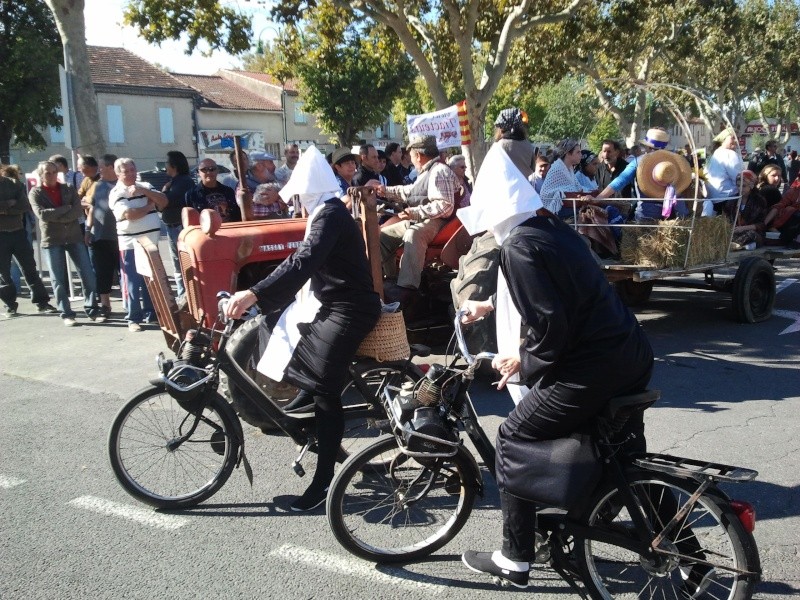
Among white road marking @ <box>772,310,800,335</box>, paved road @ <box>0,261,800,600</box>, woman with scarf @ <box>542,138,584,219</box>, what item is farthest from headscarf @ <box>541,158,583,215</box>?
white road marking @ <box>772,310,800,335</box>

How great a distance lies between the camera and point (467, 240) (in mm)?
7152

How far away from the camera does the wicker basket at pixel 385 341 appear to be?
451cm

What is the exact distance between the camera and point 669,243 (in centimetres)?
760

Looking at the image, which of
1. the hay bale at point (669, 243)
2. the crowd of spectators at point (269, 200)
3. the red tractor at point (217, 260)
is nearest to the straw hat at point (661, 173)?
the crowd of spectators at point (269, 200)

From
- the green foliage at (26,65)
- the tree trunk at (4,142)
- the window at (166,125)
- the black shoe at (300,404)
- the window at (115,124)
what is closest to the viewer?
the black shoe at (300,404)

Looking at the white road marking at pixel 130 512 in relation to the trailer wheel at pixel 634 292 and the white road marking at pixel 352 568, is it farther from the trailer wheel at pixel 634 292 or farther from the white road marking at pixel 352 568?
the trailer wheel at pixel 634 292

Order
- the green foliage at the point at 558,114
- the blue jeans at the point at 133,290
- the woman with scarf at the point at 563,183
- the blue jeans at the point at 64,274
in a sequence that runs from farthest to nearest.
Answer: the green foliage at the point at 558,114 < the blue jeans at the point at 64,274 < the blue jeans at the point at 133,290 < the woman with scarf at the point at 563,183

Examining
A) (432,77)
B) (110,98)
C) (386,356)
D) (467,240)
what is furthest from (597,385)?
(110,98)

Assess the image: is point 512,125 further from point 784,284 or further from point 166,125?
point 166,125

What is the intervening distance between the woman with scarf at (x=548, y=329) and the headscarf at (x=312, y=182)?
48.3 inches

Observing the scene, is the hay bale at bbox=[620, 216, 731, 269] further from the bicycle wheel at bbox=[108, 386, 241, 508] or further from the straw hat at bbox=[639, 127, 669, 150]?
the bicycle wheel at bbox=[108, 386, 241, 508]

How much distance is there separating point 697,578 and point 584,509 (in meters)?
0.50

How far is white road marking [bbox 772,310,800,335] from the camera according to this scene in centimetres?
819

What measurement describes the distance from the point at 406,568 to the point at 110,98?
138 feet
